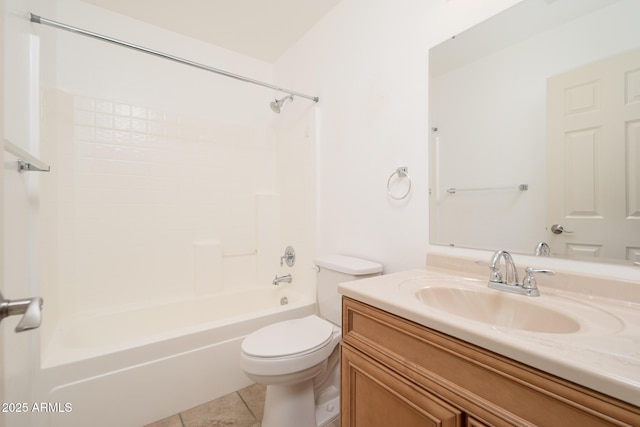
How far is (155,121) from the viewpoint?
202 centimetres

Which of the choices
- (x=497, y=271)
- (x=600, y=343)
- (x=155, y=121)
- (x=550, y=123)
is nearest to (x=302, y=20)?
(x=155, y=121)

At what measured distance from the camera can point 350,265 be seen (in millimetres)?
1441

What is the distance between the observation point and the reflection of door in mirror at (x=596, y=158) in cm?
76

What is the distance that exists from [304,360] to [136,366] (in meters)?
0.86

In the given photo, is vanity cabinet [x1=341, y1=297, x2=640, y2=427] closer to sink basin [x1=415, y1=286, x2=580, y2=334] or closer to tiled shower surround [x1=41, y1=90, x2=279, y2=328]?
sink basin [x1=415, y1=286, x2=580, y2=334]

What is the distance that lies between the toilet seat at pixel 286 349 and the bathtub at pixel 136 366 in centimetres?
39

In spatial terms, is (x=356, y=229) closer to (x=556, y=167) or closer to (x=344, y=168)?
(x=344, y=168)

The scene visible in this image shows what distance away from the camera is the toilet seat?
1.12 meters

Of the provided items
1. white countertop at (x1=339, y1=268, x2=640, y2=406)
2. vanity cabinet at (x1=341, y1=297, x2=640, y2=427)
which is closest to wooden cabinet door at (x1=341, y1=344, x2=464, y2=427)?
vanity cabinet at (x1=341, y1=297, x2=640, y2=427)

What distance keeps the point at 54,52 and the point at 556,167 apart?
2.76m

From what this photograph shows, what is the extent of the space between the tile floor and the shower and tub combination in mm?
45

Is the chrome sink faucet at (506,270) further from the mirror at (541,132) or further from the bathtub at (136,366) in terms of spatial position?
the bathtub at (136,366)

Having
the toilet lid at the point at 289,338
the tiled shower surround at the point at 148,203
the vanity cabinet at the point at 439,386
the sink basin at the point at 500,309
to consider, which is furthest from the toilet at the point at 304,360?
the tiled shower surround at the point at 148,203

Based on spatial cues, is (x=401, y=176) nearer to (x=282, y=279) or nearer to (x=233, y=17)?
(x=282, y=279)
